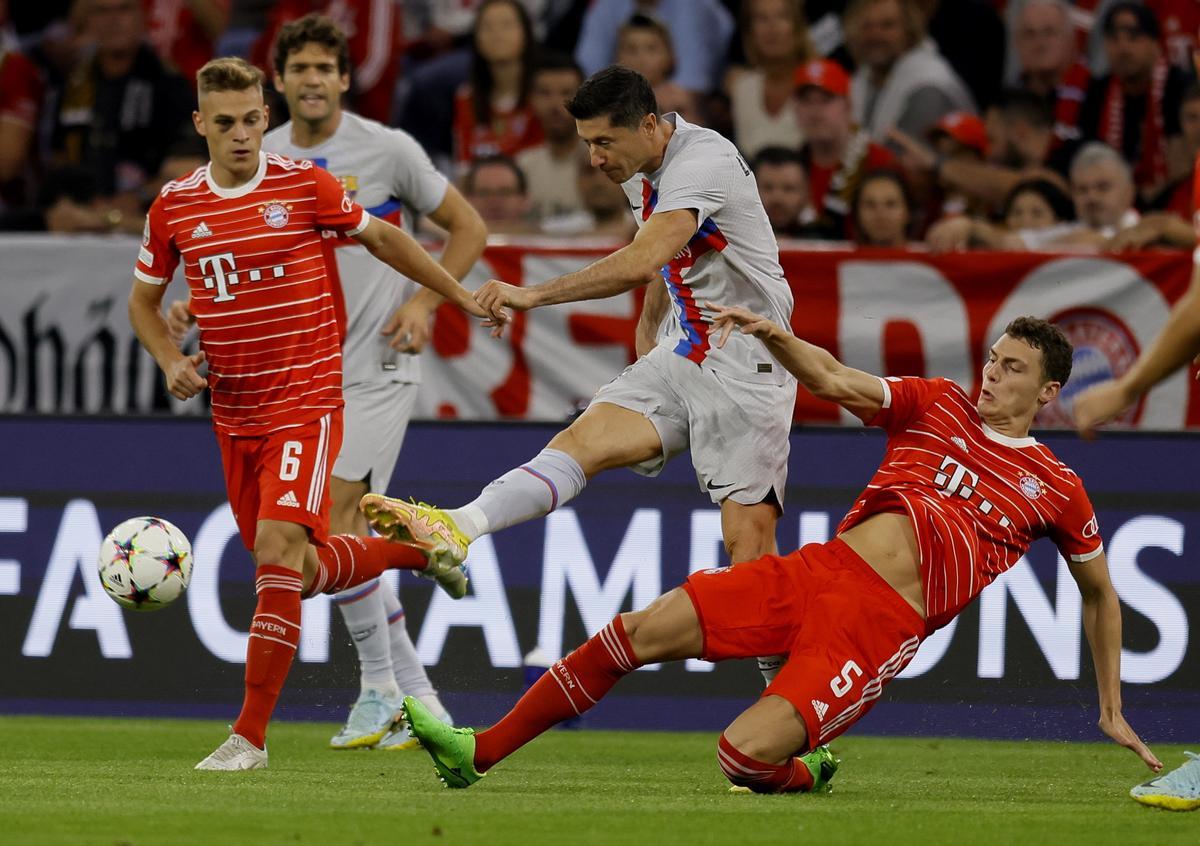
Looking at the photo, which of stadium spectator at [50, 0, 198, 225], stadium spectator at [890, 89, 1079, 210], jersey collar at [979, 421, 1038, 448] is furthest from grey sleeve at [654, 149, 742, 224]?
stadium spectator at [50, 0, 198, 225]

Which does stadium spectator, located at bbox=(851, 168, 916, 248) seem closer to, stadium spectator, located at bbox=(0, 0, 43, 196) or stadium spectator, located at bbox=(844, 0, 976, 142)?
stadium spectator, located at bbox=(844, 0, 976, 142)

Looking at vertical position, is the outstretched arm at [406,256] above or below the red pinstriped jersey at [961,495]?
above

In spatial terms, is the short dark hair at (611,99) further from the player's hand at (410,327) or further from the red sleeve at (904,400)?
the player's hand at (410,327)

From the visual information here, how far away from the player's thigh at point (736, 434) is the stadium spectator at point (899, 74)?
221 inches

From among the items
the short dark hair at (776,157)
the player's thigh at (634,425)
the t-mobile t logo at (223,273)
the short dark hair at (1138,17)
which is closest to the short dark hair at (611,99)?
the player's thigh at (634,425)

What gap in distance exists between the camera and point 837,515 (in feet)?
29.6

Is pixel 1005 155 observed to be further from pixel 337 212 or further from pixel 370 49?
pixel 337 212

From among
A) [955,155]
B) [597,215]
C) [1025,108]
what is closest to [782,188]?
[597,215]

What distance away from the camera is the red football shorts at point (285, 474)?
6820mm

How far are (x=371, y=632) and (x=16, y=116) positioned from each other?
22.8 ft

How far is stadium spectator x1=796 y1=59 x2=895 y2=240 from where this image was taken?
11.6 m

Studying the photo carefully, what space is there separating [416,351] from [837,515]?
2.34m

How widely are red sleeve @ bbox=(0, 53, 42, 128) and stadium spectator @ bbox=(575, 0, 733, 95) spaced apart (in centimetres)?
391

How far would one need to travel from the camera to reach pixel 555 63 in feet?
40.7
